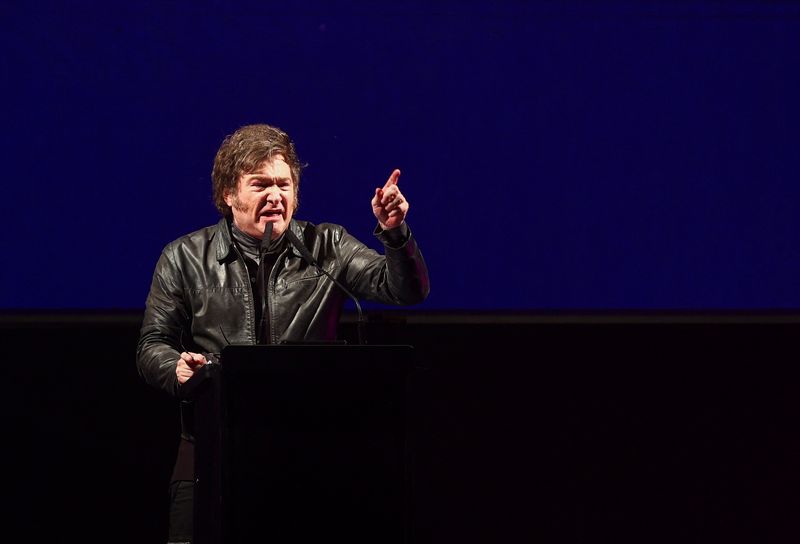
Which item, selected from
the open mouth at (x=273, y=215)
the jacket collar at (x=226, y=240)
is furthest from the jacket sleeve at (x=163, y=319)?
the open mouth at (x=273, y=215)

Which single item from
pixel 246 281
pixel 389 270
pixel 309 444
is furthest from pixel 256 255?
pixel 309 444

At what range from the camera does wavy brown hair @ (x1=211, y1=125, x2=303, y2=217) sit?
2240 millimetres

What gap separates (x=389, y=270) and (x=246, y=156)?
48 cm

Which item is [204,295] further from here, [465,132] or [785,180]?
[785,180]

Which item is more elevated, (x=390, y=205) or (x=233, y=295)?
(x=390, y=205)

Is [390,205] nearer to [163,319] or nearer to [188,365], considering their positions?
[188,365]

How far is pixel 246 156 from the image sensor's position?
225 cm

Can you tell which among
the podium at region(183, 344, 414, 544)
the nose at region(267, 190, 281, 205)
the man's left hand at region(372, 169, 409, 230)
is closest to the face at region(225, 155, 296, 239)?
the nose at region(267, 190, 281, 205)

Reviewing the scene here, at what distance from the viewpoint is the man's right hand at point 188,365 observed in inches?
68.6

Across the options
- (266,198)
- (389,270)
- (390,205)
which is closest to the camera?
(390,205)

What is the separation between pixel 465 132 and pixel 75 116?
126cm

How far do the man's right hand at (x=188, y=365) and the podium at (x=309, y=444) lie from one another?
0.28ft

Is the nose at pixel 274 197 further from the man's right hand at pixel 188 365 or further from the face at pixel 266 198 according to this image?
the man's right hand at pixel 188 365

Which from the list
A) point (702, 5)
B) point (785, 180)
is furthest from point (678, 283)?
point (702, 5)
